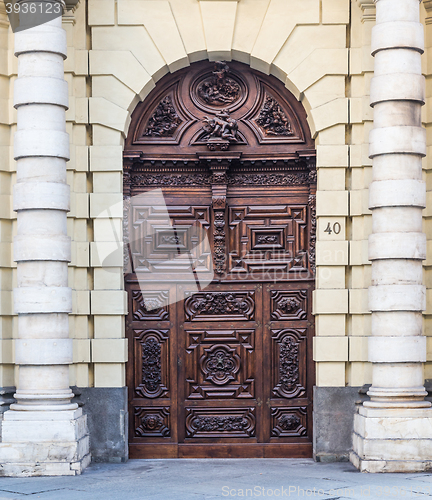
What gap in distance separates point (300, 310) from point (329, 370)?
1054 mm

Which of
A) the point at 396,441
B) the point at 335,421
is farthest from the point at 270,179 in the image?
the point at 396,441

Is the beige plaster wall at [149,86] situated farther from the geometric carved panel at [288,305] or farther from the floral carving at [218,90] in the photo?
the floral carving at [218,90]

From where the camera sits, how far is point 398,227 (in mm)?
10625

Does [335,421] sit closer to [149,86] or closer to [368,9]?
[149,86]

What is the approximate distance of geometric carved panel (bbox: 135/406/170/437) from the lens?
11773 millimetres

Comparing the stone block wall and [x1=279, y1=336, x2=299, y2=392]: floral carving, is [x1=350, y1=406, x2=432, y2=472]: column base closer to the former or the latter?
the stone block wall

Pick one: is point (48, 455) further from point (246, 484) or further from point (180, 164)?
point (180, 164)

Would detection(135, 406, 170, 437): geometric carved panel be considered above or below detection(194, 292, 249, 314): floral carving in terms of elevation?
below

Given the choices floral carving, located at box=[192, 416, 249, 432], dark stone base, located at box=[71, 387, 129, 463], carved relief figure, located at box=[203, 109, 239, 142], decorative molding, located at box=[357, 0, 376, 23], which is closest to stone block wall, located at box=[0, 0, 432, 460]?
decorative molding, located at box=[357, 0, 376, 23]

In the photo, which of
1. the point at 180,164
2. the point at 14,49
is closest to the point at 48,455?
the point at 180,164

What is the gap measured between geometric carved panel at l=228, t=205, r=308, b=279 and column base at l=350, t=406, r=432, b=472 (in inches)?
106

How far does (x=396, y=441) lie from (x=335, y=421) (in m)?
1.24

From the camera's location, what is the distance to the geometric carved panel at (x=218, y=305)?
11.9m

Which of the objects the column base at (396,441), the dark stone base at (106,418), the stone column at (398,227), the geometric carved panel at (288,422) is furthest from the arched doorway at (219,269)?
the column base at (396,441)
